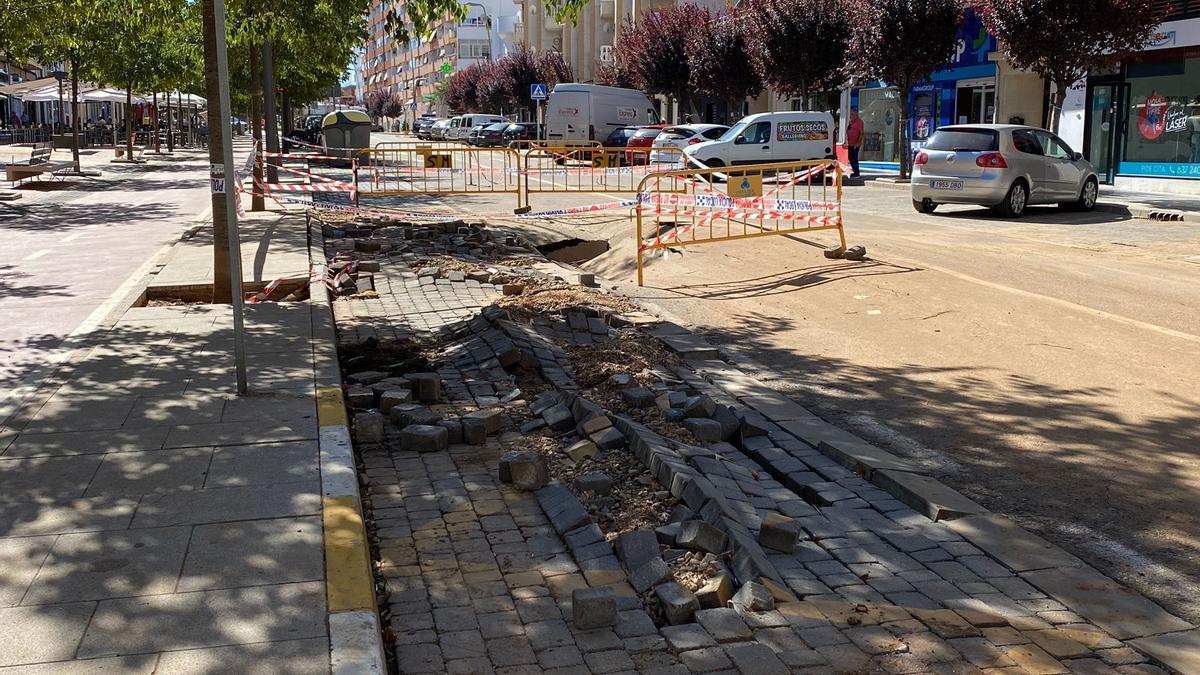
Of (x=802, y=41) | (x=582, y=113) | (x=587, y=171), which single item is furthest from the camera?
(x=582, y=113)

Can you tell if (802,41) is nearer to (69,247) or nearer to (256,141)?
(256,141)

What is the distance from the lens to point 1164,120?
83.1 feet

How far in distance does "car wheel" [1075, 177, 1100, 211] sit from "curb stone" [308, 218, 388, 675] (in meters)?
16.9

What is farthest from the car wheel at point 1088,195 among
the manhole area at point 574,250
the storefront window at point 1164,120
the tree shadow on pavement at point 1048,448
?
the tree shadow on pavement at point 1048,448

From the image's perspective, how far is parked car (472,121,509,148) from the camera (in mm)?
54312

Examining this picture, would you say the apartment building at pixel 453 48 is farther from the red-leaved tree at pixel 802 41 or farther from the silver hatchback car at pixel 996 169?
the silver hatchback car at pixel 996 169

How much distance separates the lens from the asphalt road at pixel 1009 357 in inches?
210

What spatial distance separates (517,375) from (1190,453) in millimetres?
4061

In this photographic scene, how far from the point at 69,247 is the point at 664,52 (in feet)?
118

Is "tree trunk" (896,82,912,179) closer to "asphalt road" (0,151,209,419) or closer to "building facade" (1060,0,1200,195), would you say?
"building facade" (1060,0,1200,195)

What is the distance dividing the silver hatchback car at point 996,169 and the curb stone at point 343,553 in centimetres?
1439

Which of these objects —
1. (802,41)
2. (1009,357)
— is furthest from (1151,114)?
(1009,357)

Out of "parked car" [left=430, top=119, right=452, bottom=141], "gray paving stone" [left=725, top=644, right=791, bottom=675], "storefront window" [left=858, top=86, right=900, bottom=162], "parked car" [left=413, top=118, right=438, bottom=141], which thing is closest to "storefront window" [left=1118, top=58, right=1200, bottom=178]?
"storefront window" [left=858, top=86, right=900, bottom=162]

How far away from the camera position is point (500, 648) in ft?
12.6
